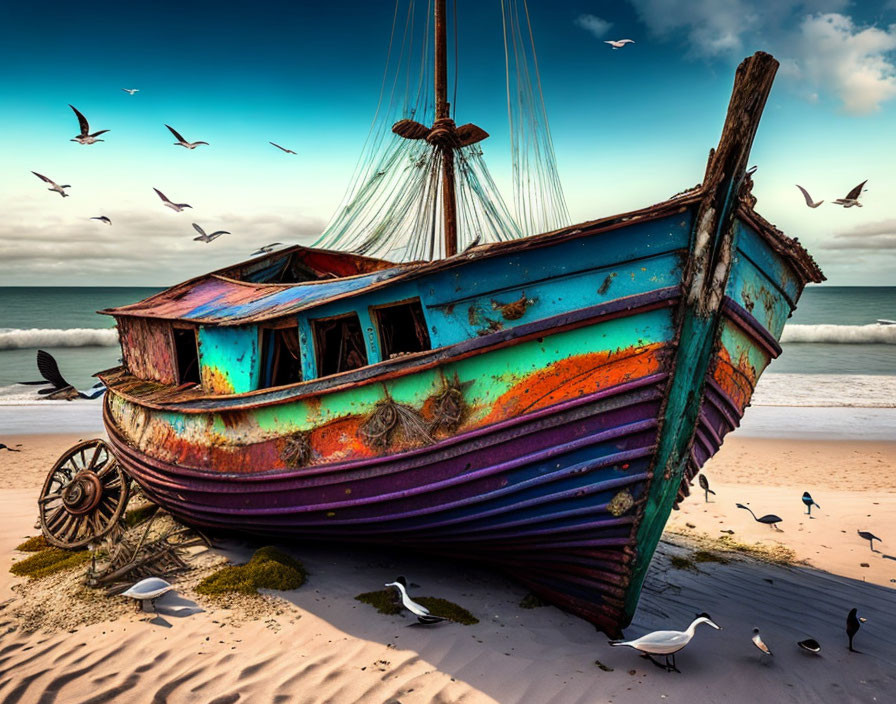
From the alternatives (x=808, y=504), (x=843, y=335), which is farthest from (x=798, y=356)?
(x=808, y=504)

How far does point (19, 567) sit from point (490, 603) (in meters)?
5.27

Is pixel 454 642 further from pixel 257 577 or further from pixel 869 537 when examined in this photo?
pixel 869 537

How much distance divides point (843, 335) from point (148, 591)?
44135 millimetres

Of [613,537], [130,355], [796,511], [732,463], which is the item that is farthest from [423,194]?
[732,463]

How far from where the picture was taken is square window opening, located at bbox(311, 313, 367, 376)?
242 inches

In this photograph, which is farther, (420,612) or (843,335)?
(843,335)

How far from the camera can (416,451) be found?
5.27m

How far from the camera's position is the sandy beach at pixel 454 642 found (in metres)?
4.50

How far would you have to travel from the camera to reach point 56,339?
40781 millimetres

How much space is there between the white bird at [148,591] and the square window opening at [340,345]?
2.36m

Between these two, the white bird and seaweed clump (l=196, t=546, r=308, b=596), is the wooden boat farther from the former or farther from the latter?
the white bird

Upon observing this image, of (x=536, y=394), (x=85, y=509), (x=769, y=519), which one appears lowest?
(x=769, y=519)

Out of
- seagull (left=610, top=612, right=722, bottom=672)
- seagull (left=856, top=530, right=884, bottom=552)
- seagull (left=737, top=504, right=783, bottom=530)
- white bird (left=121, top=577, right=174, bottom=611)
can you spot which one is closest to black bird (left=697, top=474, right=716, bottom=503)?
seagull (left=737, top=504, right=783, bottom=530)

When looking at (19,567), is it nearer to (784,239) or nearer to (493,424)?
(493,424)
